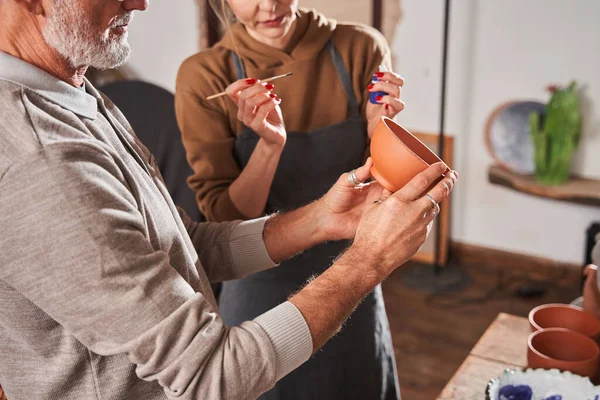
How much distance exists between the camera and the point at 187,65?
1.51 meters

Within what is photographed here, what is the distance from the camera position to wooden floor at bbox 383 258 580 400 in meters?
2.83

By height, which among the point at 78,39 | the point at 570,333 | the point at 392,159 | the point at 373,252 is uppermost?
the point at 78,39

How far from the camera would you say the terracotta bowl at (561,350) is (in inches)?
42.9

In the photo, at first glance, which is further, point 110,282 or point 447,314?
point 447,314

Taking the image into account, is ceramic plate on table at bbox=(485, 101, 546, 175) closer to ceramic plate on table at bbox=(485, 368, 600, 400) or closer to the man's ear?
ceramic plate on table at bbox=(485, 368, 600, 400)

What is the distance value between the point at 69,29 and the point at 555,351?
100 cm

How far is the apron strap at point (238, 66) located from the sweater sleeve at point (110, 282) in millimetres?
701

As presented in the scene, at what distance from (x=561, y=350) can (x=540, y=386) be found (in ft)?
0.51

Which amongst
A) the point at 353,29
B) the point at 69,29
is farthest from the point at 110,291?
the point at 353,29

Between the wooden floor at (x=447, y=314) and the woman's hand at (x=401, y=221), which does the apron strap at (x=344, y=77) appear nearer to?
the woman's hand at (x=401, y=221)

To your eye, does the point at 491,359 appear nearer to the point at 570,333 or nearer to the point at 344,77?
the point at 570,333

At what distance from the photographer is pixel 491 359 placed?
1.27 meters

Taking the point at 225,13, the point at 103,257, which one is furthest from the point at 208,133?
the point at 103,257

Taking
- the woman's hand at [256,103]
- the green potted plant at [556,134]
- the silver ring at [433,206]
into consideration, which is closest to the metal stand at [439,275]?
the green potted plant at [556,134]
